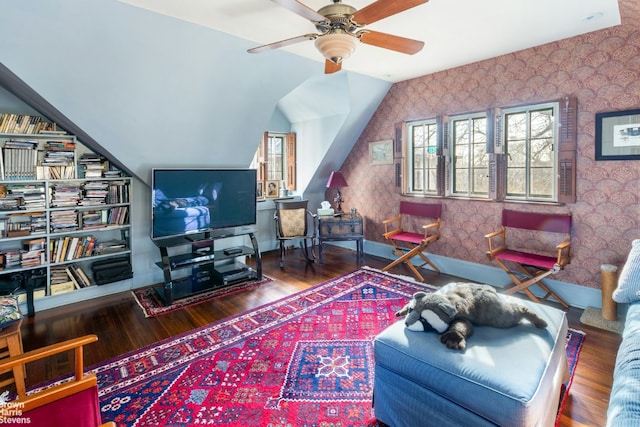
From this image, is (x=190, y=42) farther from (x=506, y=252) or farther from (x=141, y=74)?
(x=506, y=252)

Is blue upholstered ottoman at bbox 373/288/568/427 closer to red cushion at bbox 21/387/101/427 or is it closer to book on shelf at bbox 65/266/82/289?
red cushion at bbox 21/387/101/427

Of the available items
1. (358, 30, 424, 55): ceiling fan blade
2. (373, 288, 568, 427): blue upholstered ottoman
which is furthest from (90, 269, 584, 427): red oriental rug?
(358, 30, 424, 55): ceiling fan blade

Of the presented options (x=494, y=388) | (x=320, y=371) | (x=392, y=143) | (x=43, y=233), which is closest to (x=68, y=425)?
(x=320, y=371)

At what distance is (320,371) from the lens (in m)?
2.38

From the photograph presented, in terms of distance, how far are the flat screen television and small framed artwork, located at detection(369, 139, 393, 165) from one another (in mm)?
1966

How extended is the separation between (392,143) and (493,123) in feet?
4.84

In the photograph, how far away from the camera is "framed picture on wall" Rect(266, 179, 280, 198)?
226 inches

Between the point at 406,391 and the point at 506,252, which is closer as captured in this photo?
the point at 406,391

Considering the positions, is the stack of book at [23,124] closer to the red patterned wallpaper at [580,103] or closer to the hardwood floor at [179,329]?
the hardwood floor at [179,329]

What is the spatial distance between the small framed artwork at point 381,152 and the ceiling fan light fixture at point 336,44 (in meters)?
2.94

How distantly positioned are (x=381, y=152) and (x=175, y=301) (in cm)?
348

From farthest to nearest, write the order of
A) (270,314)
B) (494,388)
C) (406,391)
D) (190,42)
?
(270,314), (190,42), (406,391), (494,388)

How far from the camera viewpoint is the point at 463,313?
190 centimetres

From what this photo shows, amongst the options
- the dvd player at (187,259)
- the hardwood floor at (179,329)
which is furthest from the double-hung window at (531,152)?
the dvd player at (187,259)
